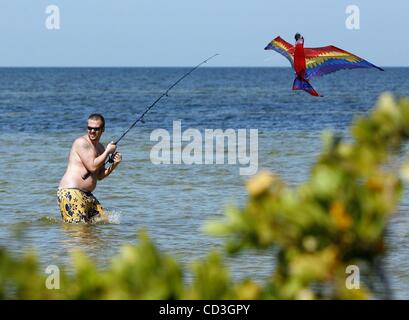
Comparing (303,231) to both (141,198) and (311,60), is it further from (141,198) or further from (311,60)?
(141,198)

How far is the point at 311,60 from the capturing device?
10.9m

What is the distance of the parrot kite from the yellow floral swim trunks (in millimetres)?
2456

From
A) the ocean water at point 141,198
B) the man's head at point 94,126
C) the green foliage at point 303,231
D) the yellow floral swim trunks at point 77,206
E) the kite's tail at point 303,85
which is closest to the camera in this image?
the green foliage at point 303,231

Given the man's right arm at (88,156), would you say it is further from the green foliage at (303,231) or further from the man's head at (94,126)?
the green foliage at (303,231)

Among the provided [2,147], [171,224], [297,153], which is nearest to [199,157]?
[297,153]

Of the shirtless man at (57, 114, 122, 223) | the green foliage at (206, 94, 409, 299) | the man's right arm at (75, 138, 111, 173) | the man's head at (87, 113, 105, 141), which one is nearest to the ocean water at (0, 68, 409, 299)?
the shirtless man at (57, 114, 122, 223)

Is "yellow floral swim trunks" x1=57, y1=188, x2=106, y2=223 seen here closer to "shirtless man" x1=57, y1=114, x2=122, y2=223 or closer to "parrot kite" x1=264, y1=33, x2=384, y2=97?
"shirtless man" x1=57, y1=114, x2=122, y2=223

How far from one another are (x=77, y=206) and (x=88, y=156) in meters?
0.55

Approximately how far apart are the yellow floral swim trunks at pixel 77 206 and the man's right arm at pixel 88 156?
289mm

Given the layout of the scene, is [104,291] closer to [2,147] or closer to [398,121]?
[398,121]

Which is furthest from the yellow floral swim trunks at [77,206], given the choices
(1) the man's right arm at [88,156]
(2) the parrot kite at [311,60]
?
(2) the parrot kite at [311,60]

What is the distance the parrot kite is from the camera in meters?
10.1

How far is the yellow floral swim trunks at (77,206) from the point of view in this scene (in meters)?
9.88
